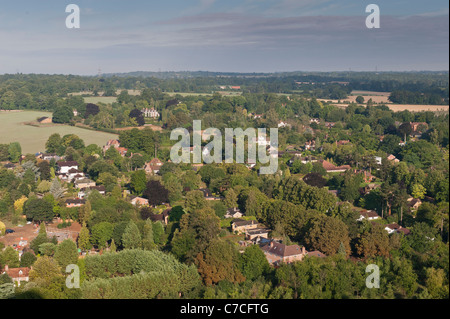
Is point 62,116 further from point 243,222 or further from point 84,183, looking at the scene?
point 243,222

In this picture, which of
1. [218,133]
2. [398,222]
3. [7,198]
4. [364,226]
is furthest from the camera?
[218,133]

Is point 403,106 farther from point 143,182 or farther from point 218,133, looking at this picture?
point 143,182

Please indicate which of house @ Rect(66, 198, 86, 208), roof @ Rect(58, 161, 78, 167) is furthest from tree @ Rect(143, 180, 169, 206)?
roof @ Rect(58, 161, 78, 167)

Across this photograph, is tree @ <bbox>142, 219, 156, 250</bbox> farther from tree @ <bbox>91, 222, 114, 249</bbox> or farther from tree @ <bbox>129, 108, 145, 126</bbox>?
tree @ <bbox>129, 108, 145, 126</bbox>

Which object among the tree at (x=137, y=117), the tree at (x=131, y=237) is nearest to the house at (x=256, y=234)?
the tree at (x=131, y=237)
